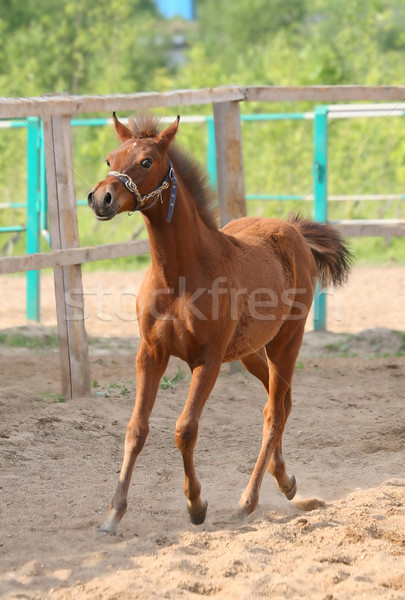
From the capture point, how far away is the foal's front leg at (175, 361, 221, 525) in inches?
155

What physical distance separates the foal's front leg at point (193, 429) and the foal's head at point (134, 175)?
876 mm

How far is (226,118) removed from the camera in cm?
670

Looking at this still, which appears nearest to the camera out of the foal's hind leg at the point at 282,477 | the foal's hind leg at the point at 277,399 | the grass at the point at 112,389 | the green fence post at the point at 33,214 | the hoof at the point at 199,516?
the hoof at the point at 199,516

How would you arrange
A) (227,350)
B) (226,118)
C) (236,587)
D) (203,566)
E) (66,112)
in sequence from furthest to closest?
(226,118), (66,112), (227,350), (203,566), (236,587)

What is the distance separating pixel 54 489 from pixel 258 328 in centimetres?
142

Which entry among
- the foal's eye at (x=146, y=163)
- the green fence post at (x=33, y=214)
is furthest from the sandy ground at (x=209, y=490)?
the foal's eye at (x=146, y=163)

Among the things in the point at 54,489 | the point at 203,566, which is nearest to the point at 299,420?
the point at 54,489

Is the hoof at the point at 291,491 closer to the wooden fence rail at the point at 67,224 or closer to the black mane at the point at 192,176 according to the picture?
the black mane at the point at 192,176

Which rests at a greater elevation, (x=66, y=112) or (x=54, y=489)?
(x=66, y=112)

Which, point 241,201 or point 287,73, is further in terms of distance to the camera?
point 287,73

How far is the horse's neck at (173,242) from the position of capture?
13.0ft

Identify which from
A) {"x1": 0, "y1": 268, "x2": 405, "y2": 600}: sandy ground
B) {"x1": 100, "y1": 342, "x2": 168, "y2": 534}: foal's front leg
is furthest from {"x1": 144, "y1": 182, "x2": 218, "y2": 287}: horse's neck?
{"x1": 0, "y1": 268, "x2": 405, "y2": 600}: sandy ground

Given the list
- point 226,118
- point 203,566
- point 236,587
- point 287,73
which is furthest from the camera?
point 287,73

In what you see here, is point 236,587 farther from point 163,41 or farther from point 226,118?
point 163,41
